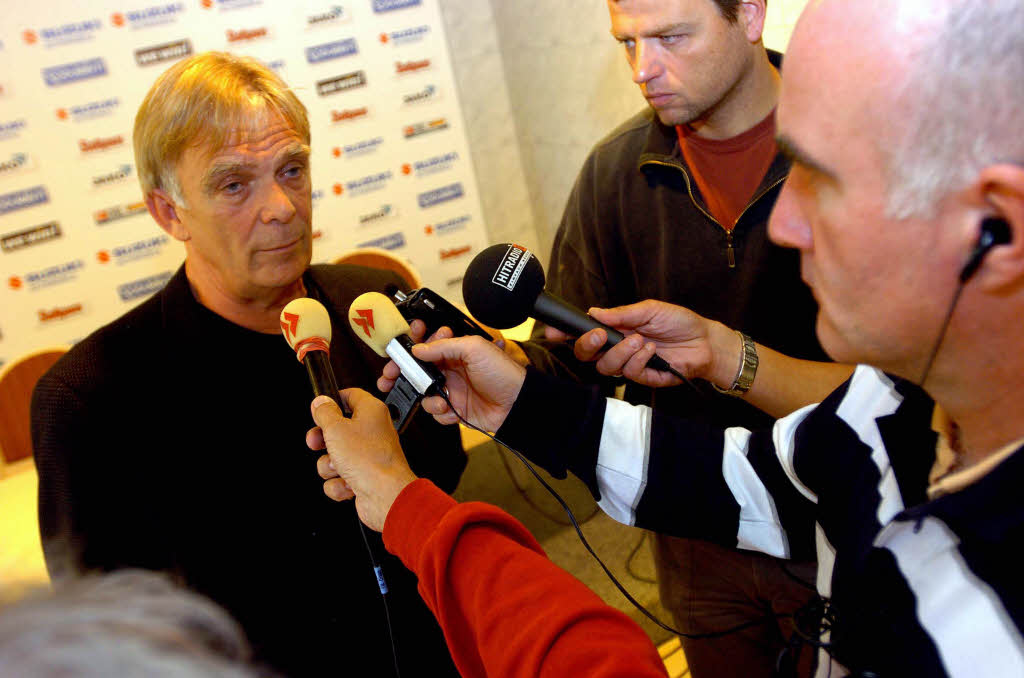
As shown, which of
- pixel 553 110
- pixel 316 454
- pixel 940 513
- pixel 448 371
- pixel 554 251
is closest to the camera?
pixel 940 513

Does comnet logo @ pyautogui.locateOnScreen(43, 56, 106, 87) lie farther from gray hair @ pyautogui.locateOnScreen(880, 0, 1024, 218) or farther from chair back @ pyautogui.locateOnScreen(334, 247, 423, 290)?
gray hair @ pyautogui.locateOnScreen(880, 0, 1024, 218)

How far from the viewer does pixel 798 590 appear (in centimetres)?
148

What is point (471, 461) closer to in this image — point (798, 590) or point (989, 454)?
point (798, 590)

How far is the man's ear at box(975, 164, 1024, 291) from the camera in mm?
602

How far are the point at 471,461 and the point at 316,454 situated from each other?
2115 millimetres

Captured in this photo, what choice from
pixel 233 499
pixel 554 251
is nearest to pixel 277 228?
pixel 233 499

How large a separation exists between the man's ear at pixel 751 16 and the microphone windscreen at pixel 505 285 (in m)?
0.74

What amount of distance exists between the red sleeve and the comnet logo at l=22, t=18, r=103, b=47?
3885mm

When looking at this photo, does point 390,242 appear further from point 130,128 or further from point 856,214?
point 856,214

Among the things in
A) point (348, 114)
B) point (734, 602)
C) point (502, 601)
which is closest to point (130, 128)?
point (348, 114)

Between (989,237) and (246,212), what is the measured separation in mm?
1259

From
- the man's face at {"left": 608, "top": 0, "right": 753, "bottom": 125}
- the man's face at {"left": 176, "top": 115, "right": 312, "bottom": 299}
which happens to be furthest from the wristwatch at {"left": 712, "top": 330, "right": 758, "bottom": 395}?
the man's face at {"left": 176, "top": 115, "right": 312, "bottom": 299}

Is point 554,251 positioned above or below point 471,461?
above

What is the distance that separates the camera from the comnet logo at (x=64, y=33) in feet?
12.0
